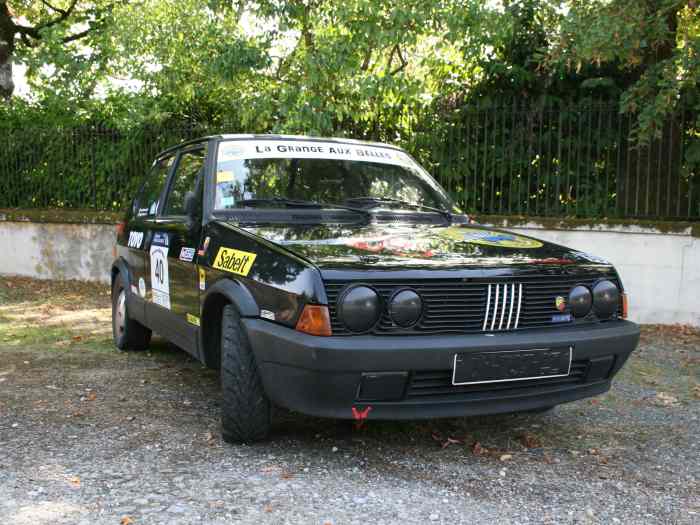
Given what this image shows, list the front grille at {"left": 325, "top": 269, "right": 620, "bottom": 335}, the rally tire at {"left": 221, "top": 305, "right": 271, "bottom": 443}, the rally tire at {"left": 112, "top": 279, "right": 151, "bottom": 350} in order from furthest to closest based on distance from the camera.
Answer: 1. the rally tire at {"left": 112, "top": 279, "right": 151, "bottom": 350}
2. the rally tire at {"left": 221, "top": 305, "right": 271, "bottom": 443}
3. the front grille at {"left": 325, "top": 269, "right": 620, "bottom": 335}

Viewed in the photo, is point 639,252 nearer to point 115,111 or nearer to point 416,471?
point 416,471

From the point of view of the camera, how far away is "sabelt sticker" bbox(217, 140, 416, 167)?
4.55 m

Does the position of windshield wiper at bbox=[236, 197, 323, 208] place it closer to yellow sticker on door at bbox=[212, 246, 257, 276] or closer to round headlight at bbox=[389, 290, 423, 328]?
yellow sticker on door at bbox=[212, 246, 257, 276]

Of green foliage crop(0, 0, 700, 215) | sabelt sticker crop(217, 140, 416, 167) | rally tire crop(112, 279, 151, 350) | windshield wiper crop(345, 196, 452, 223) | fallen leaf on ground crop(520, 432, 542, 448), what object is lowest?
fallen leaf on ground crop(520, 432, 542, 448)

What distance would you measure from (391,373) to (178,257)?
1867mm

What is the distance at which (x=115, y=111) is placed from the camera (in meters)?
11.1

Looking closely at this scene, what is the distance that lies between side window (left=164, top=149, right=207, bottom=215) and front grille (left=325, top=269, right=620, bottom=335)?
1673 millimetres

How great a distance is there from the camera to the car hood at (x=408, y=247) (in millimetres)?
3439

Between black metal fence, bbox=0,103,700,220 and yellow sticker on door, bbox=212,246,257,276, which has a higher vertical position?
black metal fence, bbox=0,103,700,220

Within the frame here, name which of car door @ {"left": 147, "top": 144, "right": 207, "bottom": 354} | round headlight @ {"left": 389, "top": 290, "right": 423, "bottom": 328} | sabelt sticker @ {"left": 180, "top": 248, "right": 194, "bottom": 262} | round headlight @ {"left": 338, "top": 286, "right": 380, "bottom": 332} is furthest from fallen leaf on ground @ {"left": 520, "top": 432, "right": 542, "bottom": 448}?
sabelt sticker @ {"left": 180, "top": 248, "right": 194, "bottom": 262}

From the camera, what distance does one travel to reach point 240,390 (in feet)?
11.8

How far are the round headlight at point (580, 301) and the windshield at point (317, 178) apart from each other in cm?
133

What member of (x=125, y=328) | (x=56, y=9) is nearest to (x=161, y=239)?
(x=125, y=328)

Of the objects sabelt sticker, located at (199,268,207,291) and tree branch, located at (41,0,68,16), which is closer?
sabelt sticker, located at (199,268,207,291)
